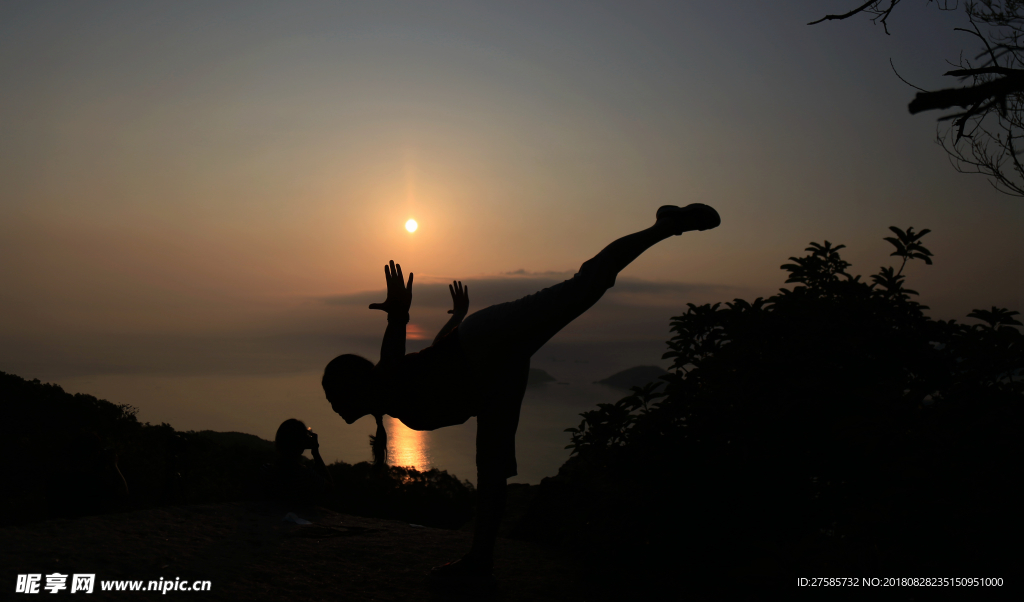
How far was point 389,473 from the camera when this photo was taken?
9.14 metres

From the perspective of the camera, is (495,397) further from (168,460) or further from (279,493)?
(168,460)

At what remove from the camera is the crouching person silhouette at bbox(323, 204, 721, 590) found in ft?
11.1

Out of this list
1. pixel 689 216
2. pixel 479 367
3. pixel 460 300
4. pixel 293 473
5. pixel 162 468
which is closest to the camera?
pixel 479 367

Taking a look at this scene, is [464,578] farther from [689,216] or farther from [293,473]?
[293,473]

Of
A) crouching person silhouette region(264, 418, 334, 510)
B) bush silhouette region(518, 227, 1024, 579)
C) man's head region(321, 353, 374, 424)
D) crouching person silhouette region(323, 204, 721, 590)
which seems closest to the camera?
bush silhouette region(518, 227, 1024, 579)

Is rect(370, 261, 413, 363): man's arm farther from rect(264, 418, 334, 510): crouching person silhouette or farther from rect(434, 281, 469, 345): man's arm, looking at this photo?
rect(264, 418, 334, 510): crouching person silhouette

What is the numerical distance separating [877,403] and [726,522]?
44.9 inches

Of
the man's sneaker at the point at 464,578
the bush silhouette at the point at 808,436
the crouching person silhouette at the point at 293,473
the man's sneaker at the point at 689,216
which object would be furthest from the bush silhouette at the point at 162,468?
the man's sneaker at the point at 689,216

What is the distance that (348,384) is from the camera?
3510 millimetres

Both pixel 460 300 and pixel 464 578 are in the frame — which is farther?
pixel 460 300

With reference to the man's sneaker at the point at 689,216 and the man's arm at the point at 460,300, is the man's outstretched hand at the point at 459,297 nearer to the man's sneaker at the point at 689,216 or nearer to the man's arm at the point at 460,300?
the man's arm at the point at 460,300

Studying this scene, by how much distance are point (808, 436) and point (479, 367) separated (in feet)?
6.82

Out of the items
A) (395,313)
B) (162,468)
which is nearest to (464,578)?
(395,313)

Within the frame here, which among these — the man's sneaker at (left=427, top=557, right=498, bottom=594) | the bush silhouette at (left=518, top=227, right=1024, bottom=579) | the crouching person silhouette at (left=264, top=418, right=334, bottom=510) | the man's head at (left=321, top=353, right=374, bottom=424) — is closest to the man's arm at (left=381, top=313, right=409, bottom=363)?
the man's head at (left=321, top=353, right=374, bottom=424)
